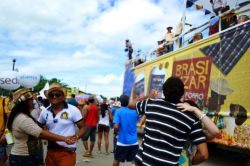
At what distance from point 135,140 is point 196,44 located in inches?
151

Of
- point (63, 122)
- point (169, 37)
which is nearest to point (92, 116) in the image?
point (169, 37)

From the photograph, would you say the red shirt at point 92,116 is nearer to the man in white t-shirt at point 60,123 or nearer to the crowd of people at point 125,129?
the crowd of people at point 125,129

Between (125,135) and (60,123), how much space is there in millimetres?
2551

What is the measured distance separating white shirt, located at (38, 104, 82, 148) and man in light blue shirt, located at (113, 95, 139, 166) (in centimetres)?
235

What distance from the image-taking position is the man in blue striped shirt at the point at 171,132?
3.31 meters

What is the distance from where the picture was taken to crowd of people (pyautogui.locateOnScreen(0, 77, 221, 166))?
3.32 m

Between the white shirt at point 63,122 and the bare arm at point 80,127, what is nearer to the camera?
the white shirt at point 63,122

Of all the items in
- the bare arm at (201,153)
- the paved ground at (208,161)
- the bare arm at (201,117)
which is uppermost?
the bare arm at (201,117)

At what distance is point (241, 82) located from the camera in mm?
8133

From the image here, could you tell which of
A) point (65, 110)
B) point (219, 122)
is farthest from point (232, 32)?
point (65, 110)

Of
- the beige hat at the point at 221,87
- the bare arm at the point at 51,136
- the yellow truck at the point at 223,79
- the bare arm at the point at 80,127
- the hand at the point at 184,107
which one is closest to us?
the hand at the point at 184,107

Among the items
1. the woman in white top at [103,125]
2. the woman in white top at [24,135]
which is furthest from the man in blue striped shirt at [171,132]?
the woman in white top at [103,125]

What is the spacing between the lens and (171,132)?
10.8ft

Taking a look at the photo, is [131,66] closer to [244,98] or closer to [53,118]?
→ [244,98]
